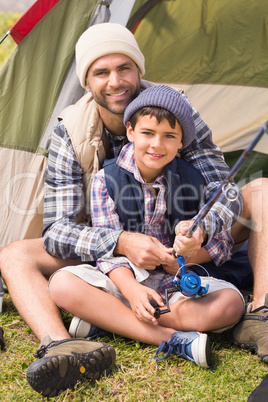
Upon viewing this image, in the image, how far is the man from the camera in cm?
250

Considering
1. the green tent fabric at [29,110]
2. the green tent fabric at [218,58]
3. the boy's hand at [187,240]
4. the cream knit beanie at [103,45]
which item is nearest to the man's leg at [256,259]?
the boy's hand at [187,240]

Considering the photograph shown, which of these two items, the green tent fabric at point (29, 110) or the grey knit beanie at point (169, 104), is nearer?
the grey knit beanie at point (169, 104)

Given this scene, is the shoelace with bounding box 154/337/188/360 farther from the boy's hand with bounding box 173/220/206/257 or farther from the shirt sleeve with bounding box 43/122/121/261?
the shirt sleeve with bounding box 43/122/121/261

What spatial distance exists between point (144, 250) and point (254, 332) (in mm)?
566

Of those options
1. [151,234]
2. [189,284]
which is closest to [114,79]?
[151,234]

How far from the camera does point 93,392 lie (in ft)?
6.62

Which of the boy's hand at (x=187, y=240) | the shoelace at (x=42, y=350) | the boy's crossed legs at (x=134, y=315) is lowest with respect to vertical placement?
the shoelace at (x=42, y=350)

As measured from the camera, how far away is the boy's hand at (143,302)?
88.7 inches

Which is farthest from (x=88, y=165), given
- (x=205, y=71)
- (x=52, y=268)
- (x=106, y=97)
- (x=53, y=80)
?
(x=205, y=71)

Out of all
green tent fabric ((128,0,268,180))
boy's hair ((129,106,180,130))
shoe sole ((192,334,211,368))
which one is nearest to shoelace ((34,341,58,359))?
shoe sole ((192,334,211,368))

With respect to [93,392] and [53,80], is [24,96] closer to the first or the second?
[53,80]

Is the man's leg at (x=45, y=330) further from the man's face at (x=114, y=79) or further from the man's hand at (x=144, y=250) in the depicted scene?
the man's face at (x=114, y=79)

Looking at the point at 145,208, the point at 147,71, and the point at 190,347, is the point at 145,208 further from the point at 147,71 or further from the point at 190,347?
the point at 147,71

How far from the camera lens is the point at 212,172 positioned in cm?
269
